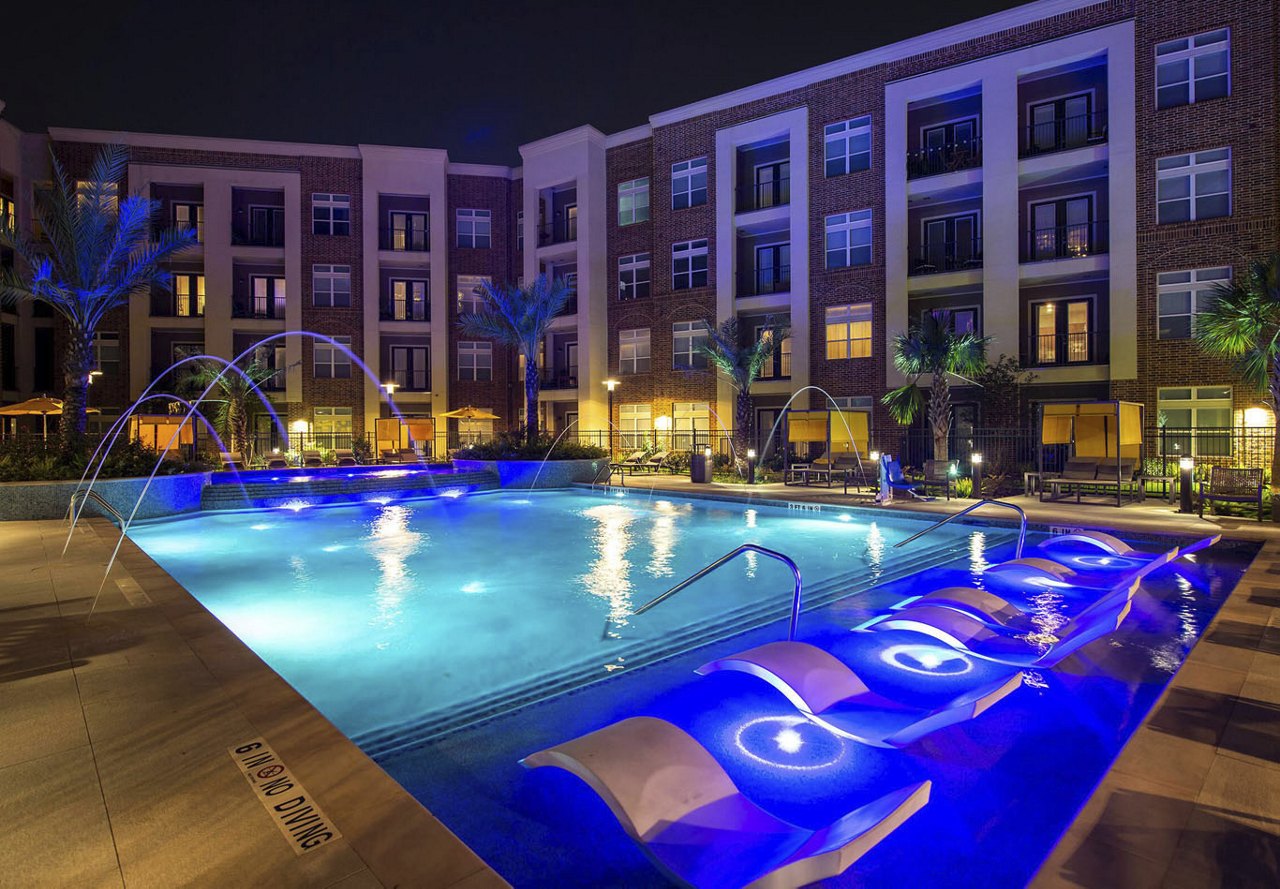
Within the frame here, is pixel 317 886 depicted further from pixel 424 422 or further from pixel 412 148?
pixel 412 148

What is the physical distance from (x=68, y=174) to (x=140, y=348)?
27.5ft

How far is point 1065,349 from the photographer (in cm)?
2380

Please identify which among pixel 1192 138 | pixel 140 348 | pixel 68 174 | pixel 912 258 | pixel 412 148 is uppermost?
pixel 412 148

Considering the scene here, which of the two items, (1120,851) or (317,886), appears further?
(1120,851)

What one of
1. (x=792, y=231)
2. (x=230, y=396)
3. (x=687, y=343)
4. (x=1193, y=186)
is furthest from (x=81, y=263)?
(x=1193, y=186)

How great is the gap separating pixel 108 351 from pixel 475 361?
54.8ft

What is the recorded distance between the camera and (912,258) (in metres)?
26.2

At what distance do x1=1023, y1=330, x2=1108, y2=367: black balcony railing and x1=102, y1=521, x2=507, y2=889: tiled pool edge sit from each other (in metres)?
24.6

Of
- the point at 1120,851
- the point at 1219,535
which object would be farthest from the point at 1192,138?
the point at 1120,851

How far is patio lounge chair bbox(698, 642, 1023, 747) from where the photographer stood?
424cm

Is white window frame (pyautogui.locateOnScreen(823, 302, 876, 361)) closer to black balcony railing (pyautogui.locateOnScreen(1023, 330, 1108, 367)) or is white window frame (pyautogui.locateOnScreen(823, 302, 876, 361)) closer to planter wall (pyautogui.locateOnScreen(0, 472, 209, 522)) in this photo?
black balcony railing (pyautogui.locateOnScreen(1023, 330, 1108, 367))

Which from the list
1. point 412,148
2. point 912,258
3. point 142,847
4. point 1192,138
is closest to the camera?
point 142,847

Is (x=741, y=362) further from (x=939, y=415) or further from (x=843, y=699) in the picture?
(x=843, y=699)

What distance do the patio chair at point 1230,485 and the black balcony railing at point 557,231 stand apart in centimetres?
2748
